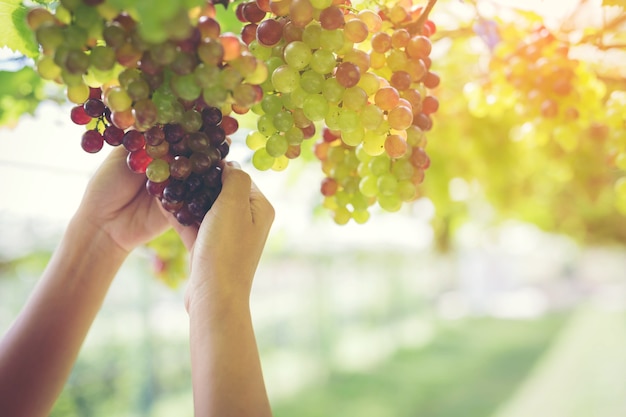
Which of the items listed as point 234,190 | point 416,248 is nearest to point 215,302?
point 234,190

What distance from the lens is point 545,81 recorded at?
1.08 m

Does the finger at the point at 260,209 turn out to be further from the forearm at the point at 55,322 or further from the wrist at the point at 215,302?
the forearm at the point at 55,322

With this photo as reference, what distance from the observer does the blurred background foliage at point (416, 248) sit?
1.14 metres

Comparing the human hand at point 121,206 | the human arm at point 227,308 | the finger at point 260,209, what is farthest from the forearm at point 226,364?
the human hand at point 121,206

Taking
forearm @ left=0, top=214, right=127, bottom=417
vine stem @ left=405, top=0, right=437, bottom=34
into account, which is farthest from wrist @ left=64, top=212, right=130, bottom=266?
vine stem @ left=405, top=0, right=437, bottom=34

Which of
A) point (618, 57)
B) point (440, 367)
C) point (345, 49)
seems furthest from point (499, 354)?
point (345, 49)

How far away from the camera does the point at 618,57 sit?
1304 millimetres

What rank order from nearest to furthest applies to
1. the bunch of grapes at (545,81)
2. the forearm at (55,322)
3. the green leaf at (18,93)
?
the forearm at (55,322) < the bunch of grapes at (545,81) < the green leaf at (18,93)

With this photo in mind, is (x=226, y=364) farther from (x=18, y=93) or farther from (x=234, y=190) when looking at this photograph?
(x=18, y=93)

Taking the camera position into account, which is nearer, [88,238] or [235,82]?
[235,82]

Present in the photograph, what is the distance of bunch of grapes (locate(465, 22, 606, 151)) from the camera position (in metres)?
1.08

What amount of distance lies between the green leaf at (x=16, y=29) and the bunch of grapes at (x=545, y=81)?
35.5 inches

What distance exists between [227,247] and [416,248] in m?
10.2

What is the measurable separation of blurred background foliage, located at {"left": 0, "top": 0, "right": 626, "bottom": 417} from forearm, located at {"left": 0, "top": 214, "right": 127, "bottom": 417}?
372 millimetres
